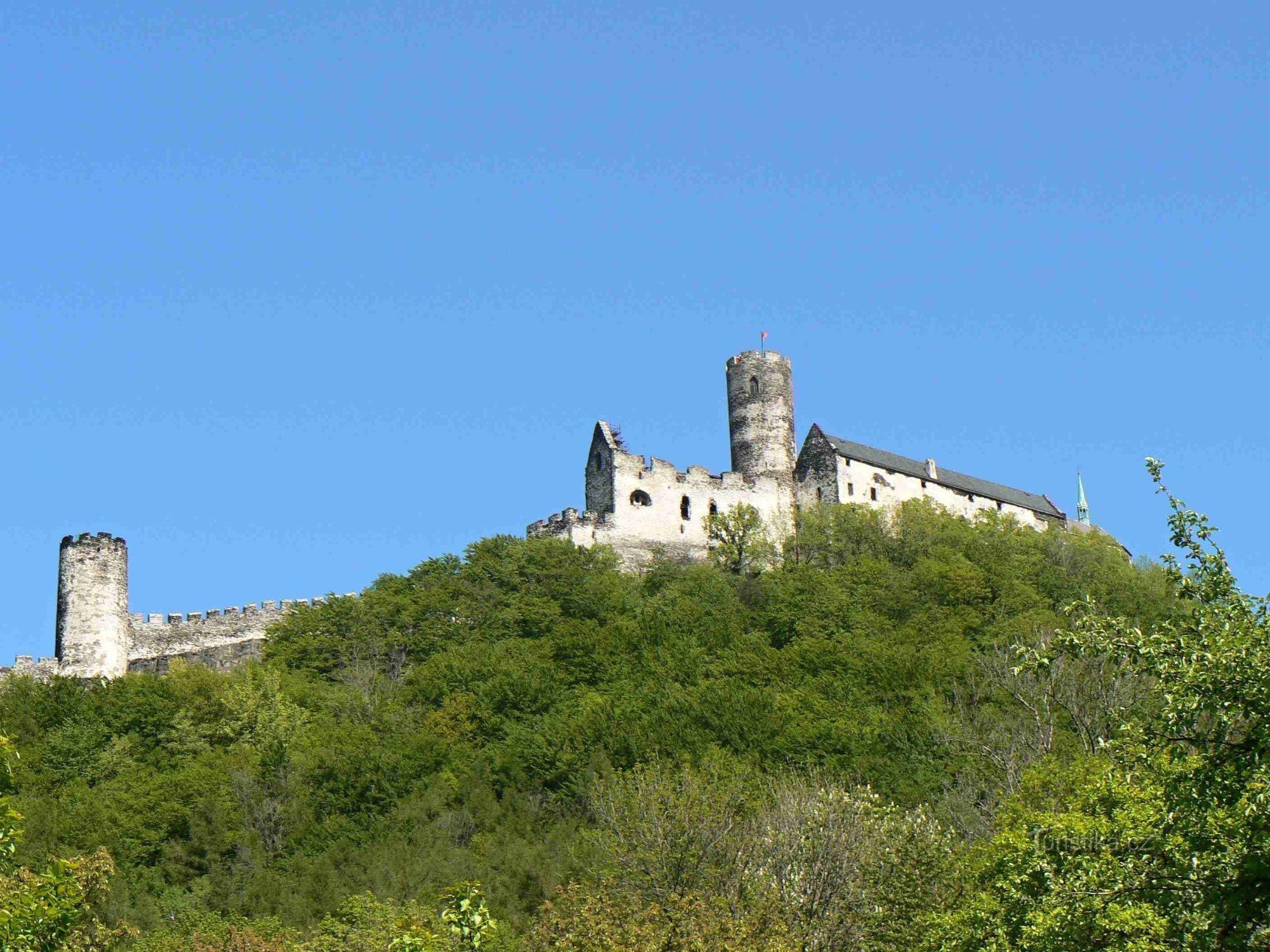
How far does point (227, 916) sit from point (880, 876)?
20.2 metres

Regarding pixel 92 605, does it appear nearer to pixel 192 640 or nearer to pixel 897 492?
pixel 192 640

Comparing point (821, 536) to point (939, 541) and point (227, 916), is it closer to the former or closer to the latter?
point (939, 541)

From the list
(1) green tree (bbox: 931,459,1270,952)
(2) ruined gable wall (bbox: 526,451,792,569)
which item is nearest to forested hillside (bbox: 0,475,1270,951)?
(1) green tree (bbox: 931,459,1270,952)

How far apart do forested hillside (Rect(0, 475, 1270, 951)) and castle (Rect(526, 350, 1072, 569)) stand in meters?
1.88

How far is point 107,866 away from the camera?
28.4 metres

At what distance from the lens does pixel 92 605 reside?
2472 inches

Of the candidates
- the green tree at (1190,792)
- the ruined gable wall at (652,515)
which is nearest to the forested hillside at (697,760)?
the green tree at (1190,792)

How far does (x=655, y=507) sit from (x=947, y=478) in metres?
15.9

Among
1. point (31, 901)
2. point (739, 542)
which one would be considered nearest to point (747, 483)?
point (739, 542)

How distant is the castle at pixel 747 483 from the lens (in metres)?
72.0

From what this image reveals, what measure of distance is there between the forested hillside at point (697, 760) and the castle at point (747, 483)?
1876 millimetres

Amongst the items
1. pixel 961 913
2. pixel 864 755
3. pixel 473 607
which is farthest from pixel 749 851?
pixel 473 607

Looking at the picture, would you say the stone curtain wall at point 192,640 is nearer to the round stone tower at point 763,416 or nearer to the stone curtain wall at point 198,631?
the stone curtain wall at point 198,631

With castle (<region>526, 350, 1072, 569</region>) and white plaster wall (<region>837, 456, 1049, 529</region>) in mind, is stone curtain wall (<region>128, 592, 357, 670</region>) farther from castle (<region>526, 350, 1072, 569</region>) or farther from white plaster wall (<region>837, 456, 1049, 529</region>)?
white plaster wall (<region>837, 456, 1049, 529</region>)
